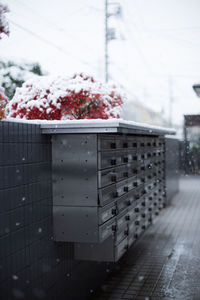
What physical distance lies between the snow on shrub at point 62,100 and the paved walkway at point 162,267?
2.95 m

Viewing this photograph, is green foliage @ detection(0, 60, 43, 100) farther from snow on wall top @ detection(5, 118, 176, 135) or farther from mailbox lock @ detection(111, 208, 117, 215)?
snow on wall top @ detection(5, 118, 176, 135)

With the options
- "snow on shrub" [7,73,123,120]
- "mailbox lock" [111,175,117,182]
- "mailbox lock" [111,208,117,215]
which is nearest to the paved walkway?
"mailbox lock" [111,208,117,215]

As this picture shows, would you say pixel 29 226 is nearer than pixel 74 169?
Yes

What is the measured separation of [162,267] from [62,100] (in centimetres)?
363

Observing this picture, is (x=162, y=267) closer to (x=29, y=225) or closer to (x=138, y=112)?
(x=29, y=225)

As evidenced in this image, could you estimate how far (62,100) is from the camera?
7543 millimetres

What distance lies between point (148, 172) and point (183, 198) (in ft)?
25.5

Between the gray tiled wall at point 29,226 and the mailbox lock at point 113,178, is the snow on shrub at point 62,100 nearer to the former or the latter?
the mailbox lock at point 113,178

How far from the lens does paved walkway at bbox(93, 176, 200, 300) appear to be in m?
6.02

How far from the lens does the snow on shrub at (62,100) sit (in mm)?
7504

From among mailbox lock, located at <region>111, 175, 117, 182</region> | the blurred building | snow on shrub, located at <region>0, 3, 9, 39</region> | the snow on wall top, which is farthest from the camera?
the blurred building

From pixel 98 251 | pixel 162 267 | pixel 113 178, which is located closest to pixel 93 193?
pixel 113 178

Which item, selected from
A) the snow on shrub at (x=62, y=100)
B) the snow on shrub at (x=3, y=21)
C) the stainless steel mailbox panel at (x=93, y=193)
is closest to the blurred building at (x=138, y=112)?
the snow on shrub at (x=62, y=100)

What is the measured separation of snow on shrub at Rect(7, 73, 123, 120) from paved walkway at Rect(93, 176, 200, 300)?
2.95 meters
